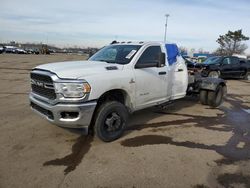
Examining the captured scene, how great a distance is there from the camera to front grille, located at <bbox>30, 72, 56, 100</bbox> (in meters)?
4.46

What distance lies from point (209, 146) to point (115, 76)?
7.56ft

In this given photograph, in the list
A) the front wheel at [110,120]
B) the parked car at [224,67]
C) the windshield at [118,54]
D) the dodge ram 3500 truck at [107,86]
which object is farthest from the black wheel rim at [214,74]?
the front wheel at [110,120]

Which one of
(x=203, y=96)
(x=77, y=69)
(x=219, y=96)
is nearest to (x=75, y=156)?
(x=77, y=69)

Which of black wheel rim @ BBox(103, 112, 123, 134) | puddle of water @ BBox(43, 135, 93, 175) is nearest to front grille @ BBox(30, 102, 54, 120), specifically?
puddle of water @ BBox(43, 135, 93, 175)

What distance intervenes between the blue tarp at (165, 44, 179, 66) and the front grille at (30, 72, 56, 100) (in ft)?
10.7

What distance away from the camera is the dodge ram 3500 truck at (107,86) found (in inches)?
170

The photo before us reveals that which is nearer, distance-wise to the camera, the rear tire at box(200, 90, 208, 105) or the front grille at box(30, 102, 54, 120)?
the front grille at box(30, 102, 54, 120)

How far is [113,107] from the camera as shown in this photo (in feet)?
16.0

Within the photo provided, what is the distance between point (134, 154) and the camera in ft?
14.6

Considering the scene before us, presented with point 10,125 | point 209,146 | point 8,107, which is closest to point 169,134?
point 209,146

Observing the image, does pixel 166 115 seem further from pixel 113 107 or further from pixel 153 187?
pixel 153 187

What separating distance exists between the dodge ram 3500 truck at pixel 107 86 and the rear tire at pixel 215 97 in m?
2.01

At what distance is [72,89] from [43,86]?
73cm

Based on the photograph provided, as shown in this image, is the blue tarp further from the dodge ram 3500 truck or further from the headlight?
the headlight
